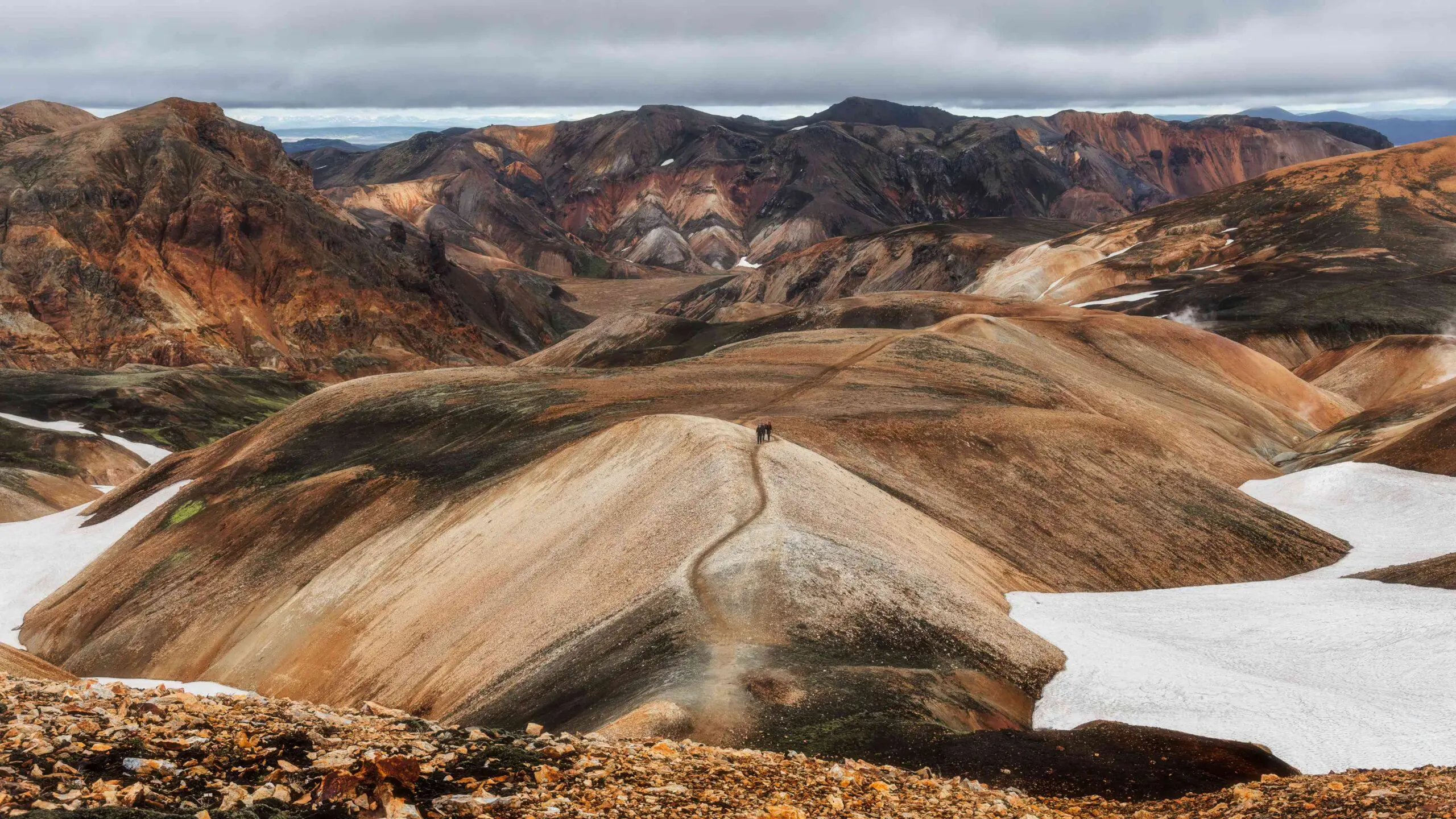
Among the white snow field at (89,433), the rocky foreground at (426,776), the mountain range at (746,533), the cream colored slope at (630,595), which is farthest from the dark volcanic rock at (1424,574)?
the white snow field at (89,433)

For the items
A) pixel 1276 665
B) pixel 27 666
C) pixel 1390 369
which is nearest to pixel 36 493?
pixel 27 666

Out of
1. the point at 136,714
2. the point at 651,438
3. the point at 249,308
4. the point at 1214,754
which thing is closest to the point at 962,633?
the point at 1214,754

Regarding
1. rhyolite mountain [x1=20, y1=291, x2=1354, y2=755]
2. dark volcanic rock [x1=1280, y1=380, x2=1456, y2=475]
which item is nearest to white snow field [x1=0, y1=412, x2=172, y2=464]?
rhyolite mountain [x1=20, y1=291, x2=1354, y2=755]

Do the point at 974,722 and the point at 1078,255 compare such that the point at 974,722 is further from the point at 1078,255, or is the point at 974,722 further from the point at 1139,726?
the point at 1078,255

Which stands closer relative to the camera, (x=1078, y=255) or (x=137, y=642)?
(x=137, y=642)

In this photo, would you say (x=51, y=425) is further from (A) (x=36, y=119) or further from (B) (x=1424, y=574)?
(B) (x=1424, y=574)

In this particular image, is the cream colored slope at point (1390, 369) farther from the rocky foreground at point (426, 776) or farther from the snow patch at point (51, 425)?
the snow patch at point (51, 425)

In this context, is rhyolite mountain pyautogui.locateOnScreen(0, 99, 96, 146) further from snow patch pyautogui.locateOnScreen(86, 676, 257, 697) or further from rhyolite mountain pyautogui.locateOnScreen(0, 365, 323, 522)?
snow patch pyautogui.locateOnScreen(86, 676, 257, 697)
